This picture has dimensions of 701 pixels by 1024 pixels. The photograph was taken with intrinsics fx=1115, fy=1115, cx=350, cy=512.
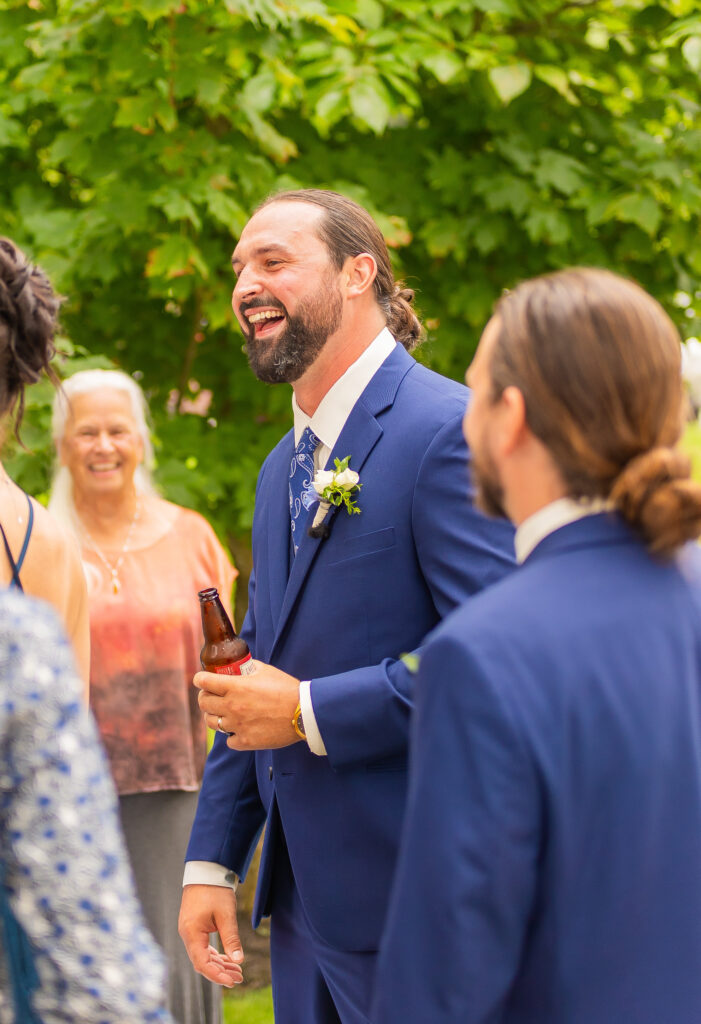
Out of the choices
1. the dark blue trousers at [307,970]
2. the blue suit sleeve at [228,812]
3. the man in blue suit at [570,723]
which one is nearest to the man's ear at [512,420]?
the man in blue suit at [570,723]

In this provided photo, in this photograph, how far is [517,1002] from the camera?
1426 mm

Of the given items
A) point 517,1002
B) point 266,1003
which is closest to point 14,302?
point 517,1002

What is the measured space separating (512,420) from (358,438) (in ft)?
3.24

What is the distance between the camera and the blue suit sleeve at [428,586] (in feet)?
6.93

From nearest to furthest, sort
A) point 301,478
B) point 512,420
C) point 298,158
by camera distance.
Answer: point 512,420
point 301,478
point 298,158

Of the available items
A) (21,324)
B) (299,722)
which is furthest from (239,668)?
(21,324)

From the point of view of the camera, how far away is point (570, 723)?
130 cm

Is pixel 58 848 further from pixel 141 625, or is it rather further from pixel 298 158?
pixel 298 158

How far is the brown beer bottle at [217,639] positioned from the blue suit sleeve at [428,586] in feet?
1.24

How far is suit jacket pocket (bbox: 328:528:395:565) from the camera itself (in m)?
2.23

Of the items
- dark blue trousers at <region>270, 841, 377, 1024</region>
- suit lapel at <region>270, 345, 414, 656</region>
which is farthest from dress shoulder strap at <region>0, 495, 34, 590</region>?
dark blue trousers at <region>270, 841, 377, 1024</region>

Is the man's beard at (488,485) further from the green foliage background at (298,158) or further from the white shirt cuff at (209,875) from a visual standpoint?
the green foliage background at (298,158)

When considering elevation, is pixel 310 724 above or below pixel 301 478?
below

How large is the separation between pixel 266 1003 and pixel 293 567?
Result: 2.96 meters
